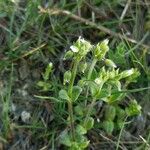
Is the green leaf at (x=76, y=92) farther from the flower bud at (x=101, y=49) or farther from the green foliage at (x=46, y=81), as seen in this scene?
the green foliage at (x=46, y=81)

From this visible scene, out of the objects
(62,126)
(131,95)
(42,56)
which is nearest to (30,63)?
(42,56)

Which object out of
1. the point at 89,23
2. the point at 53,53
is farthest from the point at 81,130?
the point at 89,23

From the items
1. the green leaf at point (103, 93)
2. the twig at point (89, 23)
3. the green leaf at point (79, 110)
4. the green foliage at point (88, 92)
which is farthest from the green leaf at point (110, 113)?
the twig at point (89, 23)

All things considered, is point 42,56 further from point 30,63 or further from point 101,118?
point 101,118

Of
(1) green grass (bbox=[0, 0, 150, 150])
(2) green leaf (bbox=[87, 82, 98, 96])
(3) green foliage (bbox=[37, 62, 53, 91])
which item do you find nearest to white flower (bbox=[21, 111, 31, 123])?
(1) green grass (bbox=[0, 0, 150, 150])

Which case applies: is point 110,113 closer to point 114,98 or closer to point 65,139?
point 114,98

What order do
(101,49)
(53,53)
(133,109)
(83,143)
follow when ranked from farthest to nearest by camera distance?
(53,53) < (133,109) < (83,143) < (101,49)

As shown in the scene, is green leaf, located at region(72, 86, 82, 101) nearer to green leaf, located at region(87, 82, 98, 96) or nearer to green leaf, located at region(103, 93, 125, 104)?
green leaf, located at region(87, 82, 98, 96)
